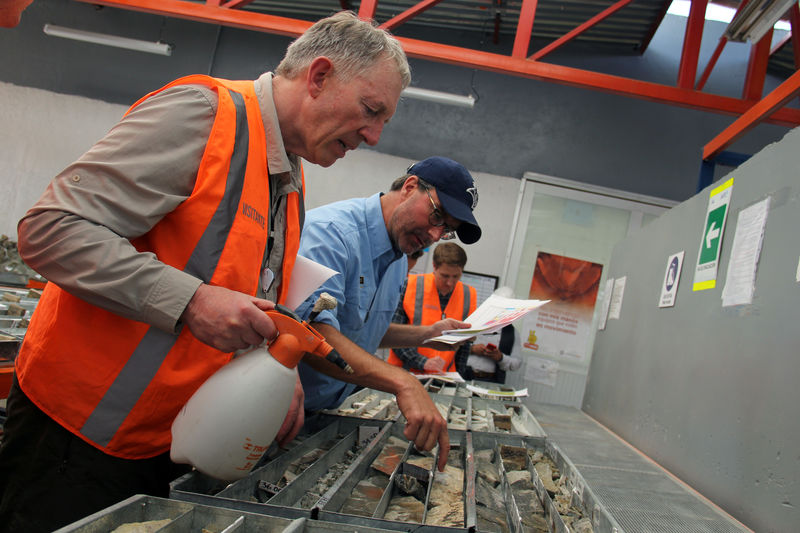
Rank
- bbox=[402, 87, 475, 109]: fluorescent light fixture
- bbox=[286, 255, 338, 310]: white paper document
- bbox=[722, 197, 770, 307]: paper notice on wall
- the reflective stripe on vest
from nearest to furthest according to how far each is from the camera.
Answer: the reflective stripe on vest → bbox=[286, 255, 338, 310]: white paper document → bbox=[722, 197, 770, 307]: paper notice on wall → bbox=[402, 87, 475, 109]: fluorescent light fixture

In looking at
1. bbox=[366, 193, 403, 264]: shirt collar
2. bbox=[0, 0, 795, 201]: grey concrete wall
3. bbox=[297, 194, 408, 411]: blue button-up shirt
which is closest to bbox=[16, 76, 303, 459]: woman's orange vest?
bbox=[297, 194, 408, 411]: blue button-up shirt

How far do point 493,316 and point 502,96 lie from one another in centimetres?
486

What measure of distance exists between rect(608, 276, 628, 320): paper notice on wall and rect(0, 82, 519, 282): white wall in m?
2.94

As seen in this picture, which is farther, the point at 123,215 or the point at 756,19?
the point at 756,19

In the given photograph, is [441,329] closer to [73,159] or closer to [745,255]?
[745,255]

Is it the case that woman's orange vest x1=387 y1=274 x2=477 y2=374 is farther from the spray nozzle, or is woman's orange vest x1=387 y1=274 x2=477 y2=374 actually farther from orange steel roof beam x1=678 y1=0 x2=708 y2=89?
orange steel roof beam x1=678 y1=0 x2=708 y2=89

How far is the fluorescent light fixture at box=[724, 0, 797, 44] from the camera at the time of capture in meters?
2.76

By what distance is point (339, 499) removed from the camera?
3.06ft

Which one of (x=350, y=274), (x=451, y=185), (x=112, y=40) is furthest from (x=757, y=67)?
(x=112, y=40)

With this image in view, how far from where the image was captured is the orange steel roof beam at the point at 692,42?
440cm

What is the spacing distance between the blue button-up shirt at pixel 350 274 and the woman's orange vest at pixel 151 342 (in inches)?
15.8

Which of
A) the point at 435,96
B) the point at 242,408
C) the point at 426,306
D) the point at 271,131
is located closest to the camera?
the point at 242,408

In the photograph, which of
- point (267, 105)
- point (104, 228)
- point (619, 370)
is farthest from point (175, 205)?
point (619, 370)

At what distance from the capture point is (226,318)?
0.86 meters
